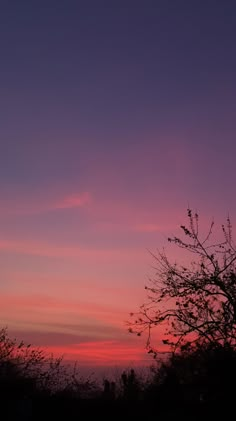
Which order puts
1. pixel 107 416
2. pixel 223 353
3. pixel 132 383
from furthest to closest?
pixel 132 383
pixel 107 416
pixel 223 353

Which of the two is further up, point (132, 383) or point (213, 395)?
point (132, 383)

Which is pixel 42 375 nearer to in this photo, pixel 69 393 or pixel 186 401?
pixel 69 393

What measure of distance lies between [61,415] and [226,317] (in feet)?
25.0

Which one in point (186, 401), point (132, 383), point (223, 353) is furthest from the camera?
point (132, 383)

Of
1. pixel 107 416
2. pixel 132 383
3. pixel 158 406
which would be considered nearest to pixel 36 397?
pixel 107 416

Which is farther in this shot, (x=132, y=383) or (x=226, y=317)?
(x=132, y=383)

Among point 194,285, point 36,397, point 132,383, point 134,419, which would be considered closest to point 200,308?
point 194,285

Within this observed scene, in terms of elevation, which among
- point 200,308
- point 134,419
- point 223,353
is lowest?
point 134,419

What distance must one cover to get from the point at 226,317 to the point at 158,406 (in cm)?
698

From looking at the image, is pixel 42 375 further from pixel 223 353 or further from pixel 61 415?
pixel 223 353

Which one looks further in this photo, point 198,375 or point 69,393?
point 69,393

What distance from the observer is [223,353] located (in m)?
20.6

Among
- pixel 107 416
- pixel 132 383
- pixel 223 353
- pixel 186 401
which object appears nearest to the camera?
pixel 223 353

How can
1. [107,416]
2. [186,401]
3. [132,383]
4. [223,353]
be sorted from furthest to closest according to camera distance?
[132,383] → [107,416] → [186,401] → [223,353]
